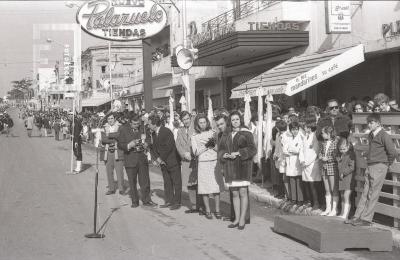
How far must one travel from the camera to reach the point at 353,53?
44.5 feet

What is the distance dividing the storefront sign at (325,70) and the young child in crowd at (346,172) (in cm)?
527

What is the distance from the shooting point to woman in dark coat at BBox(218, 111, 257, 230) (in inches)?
332

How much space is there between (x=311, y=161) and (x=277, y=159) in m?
1.35

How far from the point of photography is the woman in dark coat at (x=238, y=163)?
8.43m

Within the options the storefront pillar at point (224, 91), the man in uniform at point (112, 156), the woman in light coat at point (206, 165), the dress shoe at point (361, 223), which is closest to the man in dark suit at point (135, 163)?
the man in uniform at point (112, 156)

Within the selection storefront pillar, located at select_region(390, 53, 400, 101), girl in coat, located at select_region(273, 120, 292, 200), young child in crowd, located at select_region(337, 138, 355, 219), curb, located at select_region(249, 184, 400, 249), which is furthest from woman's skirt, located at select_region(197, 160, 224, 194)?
storefront pillar, located at select_region(390, 53, 400, 101)

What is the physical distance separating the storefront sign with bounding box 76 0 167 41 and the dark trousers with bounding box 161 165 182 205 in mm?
9808

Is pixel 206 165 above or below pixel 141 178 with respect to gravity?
above

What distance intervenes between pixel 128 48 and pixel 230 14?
41934 millimetres

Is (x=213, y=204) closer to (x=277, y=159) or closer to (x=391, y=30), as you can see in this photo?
(x=277, y=159)

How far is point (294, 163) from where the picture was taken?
9938 millimetres

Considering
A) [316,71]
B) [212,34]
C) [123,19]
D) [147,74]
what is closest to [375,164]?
[316,71]

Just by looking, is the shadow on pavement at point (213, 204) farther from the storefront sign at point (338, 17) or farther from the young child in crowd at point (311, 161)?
the storefront sign at point (338, 17)

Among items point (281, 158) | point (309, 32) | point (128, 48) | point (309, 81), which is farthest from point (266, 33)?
point (128, 48)
